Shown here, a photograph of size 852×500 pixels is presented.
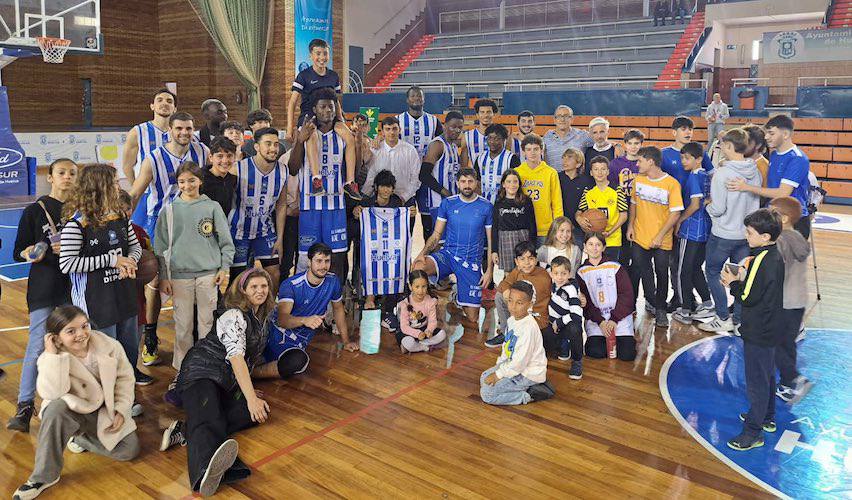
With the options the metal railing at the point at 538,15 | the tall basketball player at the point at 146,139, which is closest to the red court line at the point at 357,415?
the tall basketball player at the point at 146,139

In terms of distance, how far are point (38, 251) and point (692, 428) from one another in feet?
12.3

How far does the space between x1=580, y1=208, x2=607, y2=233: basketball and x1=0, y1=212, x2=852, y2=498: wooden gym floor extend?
44.3 inches

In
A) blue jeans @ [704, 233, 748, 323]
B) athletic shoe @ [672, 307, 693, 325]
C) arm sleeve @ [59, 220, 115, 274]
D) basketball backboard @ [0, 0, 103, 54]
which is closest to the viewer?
arm sleeve @ [59, 220, 115, 274]

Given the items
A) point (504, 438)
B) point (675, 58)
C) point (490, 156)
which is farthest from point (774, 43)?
point (504, 438)

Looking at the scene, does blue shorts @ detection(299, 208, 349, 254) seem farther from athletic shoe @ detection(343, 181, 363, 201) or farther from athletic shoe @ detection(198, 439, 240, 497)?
athletic shoe @ detection(198, 439, 240, 497)

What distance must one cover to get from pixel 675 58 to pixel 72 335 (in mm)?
19518

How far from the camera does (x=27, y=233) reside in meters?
3.70

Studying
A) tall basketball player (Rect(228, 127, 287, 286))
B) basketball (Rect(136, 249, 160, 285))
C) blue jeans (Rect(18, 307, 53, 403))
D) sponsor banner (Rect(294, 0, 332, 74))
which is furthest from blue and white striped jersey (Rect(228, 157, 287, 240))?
sponsor banner (Rect(294, 0, 332, 74))

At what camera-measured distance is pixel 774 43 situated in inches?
698

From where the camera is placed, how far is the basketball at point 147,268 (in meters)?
4.16

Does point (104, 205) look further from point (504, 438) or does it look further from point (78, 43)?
point (78, 43)

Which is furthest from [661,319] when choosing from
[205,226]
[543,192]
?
[205,226]

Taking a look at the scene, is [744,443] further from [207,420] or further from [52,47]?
[52,47]

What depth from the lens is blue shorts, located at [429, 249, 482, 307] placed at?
18.7 feet
